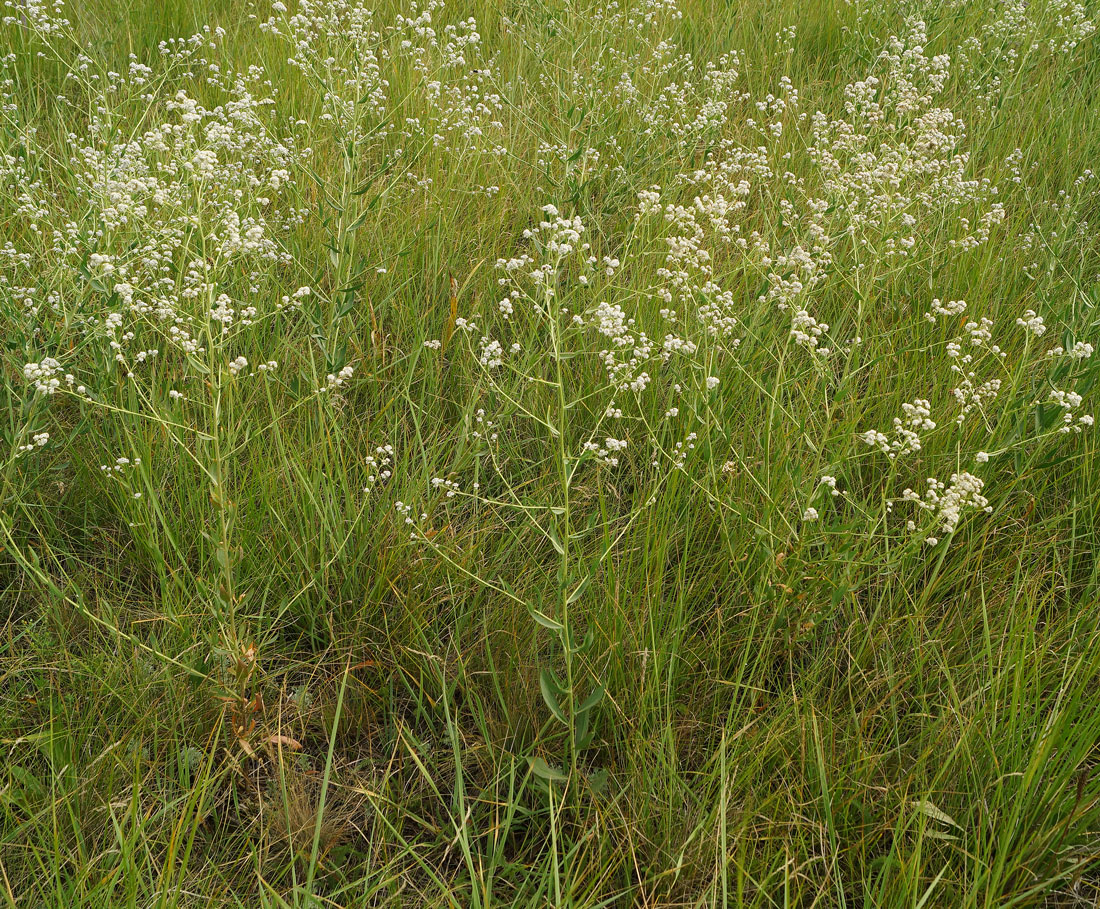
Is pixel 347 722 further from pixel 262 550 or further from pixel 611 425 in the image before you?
pixel 611 425

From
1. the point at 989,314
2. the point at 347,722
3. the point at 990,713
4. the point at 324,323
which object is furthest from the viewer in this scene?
the point at 989,314

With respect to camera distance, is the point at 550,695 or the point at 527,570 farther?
the point at 527,570

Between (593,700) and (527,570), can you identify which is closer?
(593,700)

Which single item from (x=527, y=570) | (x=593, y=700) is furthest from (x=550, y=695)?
(x=527, y=570)

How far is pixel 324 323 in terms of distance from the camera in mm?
2678

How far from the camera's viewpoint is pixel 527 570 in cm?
206

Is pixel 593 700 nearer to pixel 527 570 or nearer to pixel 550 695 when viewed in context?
pixel 550 695

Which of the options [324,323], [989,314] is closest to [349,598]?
[324,323]

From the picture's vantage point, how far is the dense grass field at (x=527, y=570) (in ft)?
5.13

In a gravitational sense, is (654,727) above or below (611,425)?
below

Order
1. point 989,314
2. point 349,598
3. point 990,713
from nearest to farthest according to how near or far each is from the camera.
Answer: point 990,713, point 349,598, point 989,314

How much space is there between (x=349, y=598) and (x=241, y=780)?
0.48 metres

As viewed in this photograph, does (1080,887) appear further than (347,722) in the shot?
No

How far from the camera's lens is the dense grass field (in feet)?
Answer: 5.13
